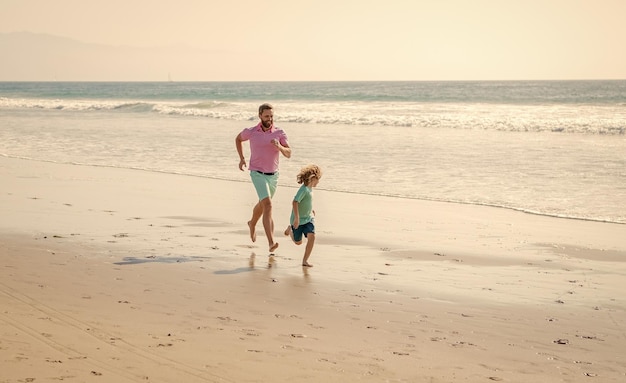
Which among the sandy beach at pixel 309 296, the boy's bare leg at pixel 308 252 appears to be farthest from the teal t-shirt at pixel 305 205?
the sandy beach at pixel 309 296

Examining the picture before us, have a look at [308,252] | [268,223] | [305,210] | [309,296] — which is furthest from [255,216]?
[309,296]

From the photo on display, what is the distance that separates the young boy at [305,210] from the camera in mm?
8203

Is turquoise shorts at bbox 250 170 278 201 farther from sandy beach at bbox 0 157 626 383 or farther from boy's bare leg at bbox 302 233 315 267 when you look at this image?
boy's bare leg at bbox 302 233 315 267

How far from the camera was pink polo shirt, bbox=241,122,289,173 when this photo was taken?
8.76 metres

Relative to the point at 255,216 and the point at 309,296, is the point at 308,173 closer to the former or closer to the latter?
the point at 255,216

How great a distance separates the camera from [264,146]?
880cm

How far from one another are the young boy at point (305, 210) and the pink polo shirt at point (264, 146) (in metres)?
0.67

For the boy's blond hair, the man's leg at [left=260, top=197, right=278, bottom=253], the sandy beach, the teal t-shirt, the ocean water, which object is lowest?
the ocean water

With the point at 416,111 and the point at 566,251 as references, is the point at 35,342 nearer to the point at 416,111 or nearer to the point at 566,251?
the point at 566,251

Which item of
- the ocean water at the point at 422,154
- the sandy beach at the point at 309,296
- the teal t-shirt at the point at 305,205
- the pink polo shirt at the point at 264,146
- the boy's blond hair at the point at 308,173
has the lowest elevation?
the ocean water at the point at 422,154

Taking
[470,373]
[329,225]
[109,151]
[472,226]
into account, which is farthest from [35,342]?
[109,151]

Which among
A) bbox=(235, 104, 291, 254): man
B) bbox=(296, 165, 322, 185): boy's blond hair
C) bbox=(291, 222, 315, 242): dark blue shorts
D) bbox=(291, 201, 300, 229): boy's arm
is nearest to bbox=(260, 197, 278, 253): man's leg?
bbox=(235, 104, 291, 254): man

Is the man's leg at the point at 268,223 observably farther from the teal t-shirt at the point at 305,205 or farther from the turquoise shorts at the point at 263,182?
the teal t-shirt at the point at 305,205

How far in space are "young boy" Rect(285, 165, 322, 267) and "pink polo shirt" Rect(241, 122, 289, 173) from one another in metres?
0.67
